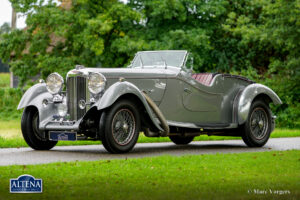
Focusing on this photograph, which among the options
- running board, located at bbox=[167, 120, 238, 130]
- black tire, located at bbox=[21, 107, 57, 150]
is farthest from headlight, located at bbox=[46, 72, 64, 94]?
running board, located at bbox=[167, 120, 238, 130]

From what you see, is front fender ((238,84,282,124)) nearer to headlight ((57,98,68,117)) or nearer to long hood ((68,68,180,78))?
long hood ((68,68,180,78))

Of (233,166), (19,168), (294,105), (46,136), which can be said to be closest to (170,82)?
(46,136)

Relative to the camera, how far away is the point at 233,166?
25.5 ft

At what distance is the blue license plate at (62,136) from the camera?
9586 millimetres

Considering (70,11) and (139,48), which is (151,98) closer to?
(139,48)

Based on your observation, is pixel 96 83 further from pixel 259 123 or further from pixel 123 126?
pixel 259 123

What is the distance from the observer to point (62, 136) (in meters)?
9.71

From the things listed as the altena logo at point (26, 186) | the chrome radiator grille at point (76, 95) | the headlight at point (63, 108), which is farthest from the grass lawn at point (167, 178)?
the headlight at point (63, 108)

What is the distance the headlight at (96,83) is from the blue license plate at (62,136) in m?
→ 0.83

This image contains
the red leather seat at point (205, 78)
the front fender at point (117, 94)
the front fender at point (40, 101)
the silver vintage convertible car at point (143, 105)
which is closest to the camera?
the front fender at point (117, 94)

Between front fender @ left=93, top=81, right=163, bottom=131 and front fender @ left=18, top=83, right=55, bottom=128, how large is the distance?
53.0 inches

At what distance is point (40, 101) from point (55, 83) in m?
0.44

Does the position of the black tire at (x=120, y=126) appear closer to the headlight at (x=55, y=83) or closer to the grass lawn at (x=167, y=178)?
the grass lawn at (x=167, y=178)

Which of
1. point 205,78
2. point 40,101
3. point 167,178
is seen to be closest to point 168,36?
point 205,78
